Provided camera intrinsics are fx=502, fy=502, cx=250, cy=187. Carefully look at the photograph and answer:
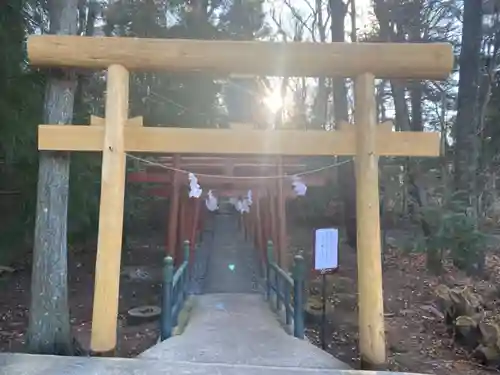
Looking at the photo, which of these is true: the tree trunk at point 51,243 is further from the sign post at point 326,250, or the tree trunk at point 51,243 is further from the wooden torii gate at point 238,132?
the sign post at point 326,250

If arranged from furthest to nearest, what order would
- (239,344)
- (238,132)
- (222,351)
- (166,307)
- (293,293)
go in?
(293,293), (166,307), (239,344), (222,351), (238,132)

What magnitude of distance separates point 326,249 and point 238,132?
6.89 feet

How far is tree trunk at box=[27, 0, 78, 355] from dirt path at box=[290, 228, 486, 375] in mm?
3881

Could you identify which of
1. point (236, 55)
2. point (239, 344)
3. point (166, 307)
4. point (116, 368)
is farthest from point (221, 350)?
point (236, 55)

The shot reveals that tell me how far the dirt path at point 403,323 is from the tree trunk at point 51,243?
3.88m

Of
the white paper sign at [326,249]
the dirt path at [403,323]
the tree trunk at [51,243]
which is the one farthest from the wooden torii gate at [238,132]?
the dirt path at [403,323]

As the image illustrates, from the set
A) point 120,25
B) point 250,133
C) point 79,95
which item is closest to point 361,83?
point 250,133

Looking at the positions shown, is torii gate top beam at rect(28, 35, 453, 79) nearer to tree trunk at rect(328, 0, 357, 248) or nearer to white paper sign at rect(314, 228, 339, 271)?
white paper sign at rect(314, 228, 339, 271)

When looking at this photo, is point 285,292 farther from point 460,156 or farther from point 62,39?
point 460,156

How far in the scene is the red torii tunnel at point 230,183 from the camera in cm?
831

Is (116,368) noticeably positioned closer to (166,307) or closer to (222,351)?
(222,351)

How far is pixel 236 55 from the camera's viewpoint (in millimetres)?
3461

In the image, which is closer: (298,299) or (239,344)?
(239,344)

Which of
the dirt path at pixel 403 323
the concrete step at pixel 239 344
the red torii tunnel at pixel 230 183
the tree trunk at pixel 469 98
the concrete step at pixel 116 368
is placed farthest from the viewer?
the tree trunk at pixel 469 98
